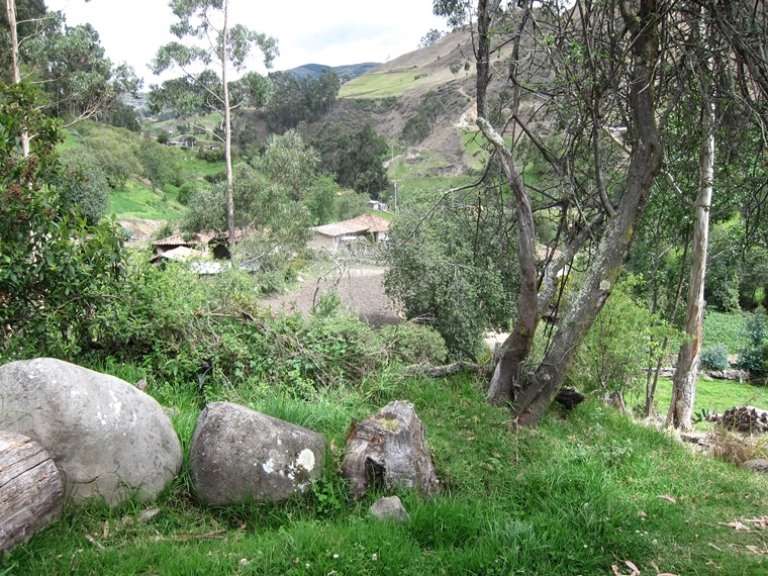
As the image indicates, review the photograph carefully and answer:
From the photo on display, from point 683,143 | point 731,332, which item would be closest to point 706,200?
point 683,143

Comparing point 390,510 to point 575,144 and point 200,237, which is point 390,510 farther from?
point 200,237

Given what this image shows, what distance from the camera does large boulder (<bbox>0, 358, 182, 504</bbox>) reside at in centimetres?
317

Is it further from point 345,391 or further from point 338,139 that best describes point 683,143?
point 338,139

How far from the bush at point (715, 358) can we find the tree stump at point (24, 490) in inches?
1199

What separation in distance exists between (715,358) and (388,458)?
28977 mm

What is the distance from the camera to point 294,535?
121 inches

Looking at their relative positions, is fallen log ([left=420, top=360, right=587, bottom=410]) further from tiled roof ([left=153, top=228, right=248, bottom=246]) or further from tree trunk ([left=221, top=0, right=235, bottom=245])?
tiled roof ([left=153, top=228, right=248, bottom=246])

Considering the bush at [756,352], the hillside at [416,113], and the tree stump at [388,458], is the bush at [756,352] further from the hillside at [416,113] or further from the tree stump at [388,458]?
the tree stump at [388,458]

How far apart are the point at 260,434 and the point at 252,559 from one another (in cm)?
85

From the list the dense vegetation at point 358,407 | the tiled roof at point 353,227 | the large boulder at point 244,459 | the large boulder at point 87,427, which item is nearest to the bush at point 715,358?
the tiled roof at point 353,227

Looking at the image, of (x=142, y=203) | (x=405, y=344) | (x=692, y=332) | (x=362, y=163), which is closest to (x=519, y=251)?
(x=405, y=344)

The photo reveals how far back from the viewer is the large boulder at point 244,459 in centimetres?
354

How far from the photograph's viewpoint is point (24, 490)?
2898mm

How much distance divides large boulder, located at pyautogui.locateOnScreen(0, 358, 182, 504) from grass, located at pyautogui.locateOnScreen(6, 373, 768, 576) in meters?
0.14
